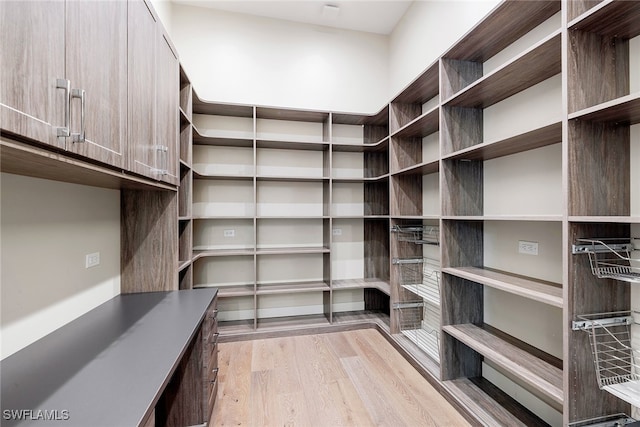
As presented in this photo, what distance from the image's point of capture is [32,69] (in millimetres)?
726

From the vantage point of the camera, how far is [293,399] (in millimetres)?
2035

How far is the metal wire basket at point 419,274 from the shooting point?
276cm

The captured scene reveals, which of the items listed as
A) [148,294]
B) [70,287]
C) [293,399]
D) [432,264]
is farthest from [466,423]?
[70,287]

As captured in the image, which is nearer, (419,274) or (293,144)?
(419,274)

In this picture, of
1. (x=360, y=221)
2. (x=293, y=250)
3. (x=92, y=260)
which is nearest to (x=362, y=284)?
(x=360, y=221)

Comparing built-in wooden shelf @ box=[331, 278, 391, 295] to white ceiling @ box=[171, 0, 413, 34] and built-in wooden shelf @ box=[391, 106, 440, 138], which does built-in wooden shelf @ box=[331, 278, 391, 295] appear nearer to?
→ built-in wooden shelf @ box=[391, 106, 440, 138]

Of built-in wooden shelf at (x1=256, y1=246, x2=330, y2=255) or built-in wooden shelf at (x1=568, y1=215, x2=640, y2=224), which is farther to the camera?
built-in wooden shelf at (x1=256, y1=246, x2=330, y2=255)

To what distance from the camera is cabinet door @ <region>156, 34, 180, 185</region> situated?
1727mm

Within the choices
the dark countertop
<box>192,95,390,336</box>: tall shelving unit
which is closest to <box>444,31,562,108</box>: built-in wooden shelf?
<box>192,95,390,336</box>: tall shelving unit

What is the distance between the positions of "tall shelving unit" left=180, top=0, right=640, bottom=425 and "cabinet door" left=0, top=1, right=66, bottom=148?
1.81 metres

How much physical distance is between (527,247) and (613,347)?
25.9 inches

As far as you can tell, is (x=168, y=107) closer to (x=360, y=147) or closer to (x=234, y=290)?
(x=234, y=290)

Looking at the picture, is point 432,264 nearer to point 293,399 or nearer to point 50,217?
point 293,399

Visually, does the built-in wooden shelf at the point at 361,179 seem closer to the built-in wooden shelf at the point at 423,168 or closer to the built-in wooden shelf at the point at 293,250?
the built-in wooden shelf at the point at 423,168
